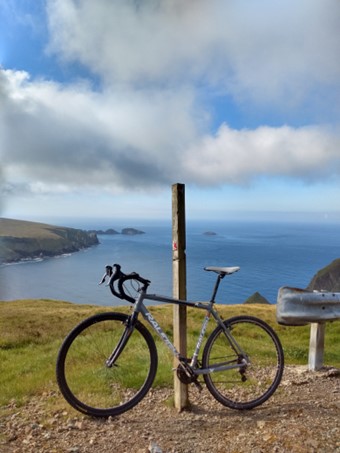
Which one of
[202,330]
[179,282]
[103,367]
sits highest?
[179,282]

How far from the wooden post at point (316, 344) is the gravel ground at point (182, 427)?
113 cm

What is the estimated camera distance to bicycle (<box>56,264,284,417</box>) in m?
4.71

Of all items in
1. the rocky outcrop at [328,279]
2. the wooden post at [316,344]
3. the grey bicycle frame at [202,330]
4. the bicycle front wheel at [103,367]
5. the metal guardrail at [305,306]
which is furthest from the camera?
the rocky outcrop at [328,279]

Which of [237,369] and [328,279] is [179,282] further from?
[328,279]

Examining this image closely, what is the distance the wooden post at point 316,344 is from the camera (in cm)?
673

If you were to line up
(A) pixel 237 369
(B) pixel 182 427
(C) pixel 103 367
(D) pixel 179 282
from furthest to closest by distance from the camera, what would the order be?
(C) pixel 103 367 < (A) pixel 237 369 < (D) pixel 179 282 < (B) pixel 182 427

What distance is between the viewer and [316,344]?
683 cm

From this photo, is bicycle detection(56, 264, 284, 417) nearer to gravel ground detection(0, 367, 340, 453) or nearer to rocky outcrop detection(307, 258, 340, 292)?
gravel ground detection(0, 367, 340, 453)

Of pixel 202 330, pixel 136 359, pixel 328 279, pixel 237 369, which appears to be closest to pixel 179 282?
pixel 202 330

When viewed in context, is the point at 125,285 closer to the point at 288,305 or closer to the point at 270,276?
the point at 288,305

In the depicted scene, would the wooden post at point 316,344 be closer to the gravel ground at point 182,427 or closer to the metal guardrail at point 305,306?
the metal guardrail at point 305,306

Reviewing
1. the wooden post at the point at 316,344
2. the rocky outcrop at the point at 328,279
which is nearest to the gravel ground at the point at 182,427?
the wooden post at the point at 316,344

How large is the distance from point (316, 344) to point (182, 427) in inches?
141

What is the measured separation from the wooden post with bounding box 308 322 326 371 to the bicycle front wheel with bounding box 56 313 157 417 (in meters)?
3.47
